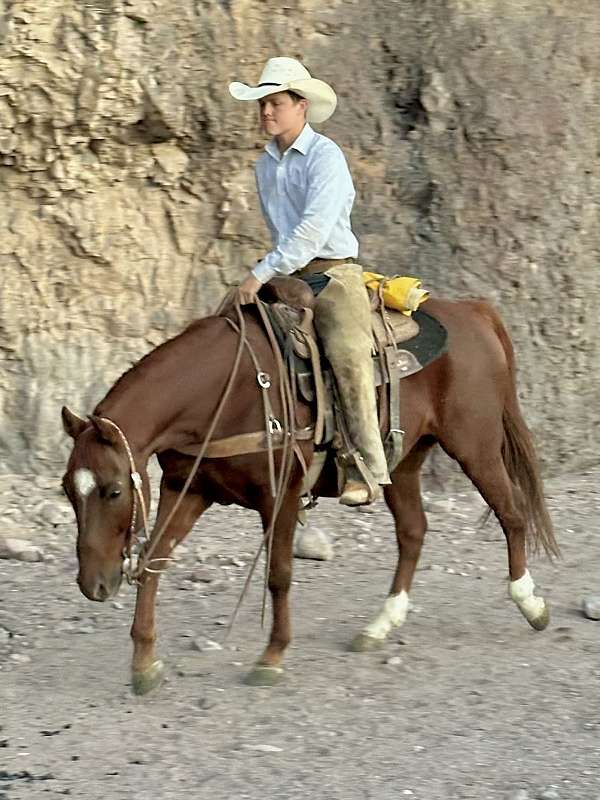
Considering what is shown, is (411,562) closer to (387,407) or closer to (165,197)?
(387,407)

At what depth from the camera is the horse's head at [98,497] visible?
182 inches

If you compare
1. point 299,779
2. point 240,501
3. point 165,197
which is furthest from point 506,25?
point 299,779

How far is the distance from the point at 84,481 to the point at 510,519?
7.77ft

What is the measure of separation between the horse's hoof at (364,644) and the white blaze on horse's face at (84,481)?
175 cm

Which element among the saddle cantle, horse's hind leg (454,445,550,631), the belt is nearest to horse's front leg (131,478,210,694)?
the saddle cantle

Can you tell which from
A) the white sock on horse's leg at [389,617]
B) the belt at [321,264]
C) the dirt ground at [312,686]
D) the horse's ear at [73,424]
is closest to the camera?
the dirt ground at [312,686]

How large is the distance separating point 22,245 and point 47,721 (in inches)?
166

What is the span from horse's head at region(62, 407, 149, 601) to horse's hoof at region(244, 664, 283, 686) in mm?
891

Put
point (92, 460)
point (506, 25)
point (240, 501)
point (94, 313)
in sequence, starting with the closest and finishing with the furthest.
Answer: point (92, 460)
point (240, 501)
point (94, 313)
point (506, 25)

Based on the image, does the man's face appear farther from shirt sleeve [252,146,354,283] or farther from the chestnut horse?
the chestnut horse

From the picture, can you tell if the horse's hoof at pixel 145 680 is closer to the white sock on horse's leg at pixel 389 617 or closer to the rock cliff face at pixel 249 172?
the white sock on horse's leg at pixel 389 617

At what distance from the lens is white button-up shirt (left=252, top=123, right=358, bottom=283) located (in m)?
5.36

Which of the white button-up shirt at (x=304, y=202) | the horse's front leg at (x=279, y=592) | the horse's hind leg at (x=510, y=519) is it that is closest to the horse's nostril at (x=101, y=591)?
the horse's front leg at (x=279, y=592)

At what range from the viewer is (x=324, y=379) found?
17.8ft
